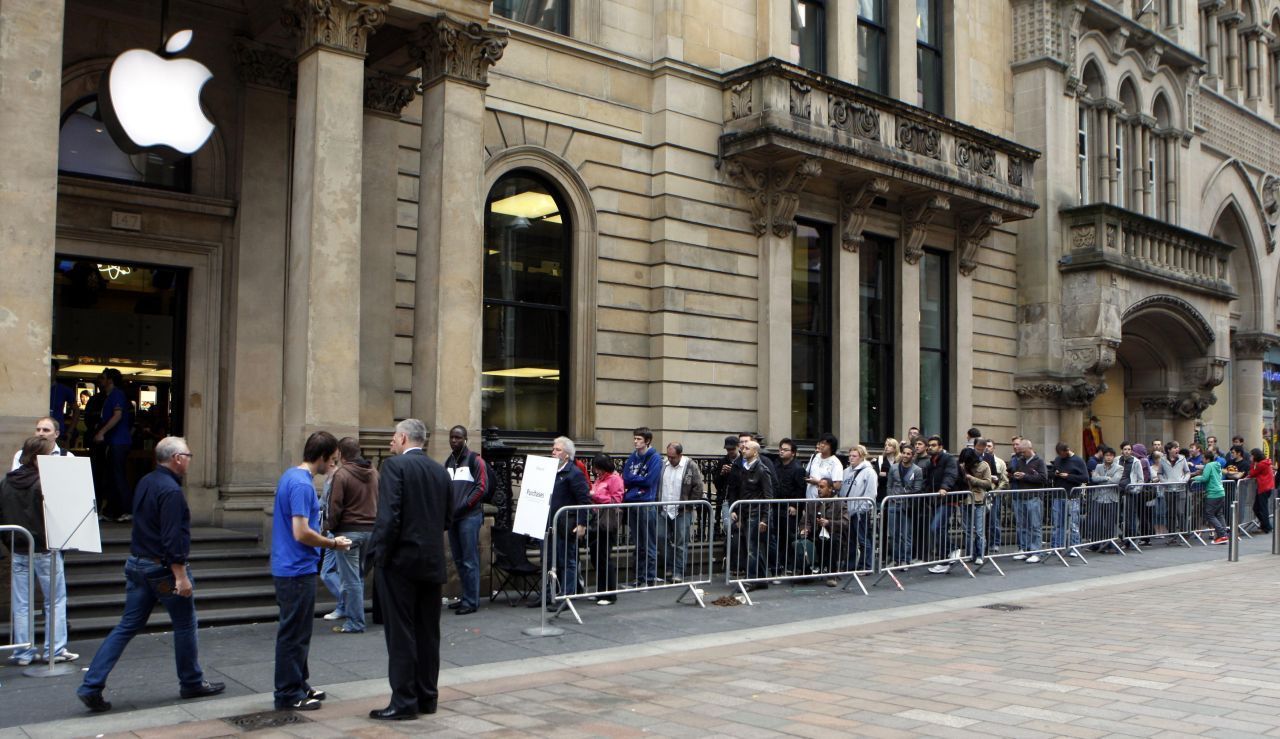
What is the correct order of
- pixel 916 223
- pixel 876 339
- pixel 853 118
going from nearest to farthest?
pixel 853 118 → pixel 916 223 → pixel 876 339

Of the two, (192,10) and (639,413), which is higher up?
(192,10)

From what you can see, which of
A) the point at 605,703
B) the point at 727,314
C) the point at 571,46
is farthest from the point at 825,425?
the point at 605,703

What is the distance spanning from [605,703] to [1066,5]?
68.7 ft

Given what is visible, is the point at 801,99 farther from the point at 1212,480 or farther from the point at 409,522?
the point at 409,522

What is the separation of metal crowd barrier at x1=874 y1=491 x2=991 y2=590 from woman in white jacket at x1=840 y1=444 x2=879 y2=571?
17cm

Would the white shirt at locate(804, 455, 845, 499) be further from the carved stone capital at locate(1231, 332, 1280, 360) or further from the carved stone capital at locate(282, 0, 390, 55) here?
the carved stone capital at locate(1231, 332, 1280, 360)

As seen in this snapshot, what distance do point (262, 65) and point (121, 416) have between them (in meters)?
4.58

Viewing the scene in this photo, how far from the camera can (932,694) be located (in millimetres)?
7836

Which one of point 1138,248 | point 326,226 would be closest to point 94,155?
point 326,226

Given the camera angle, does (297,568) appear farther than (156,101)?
No

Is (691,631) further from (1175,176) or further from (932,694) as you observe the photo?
(1175,176)

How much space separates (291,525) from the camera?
7.47 m

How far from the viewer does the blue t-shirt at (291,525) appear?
7406mm

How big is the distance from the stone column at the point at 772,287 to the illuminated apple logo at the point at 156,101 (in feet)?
26.7
